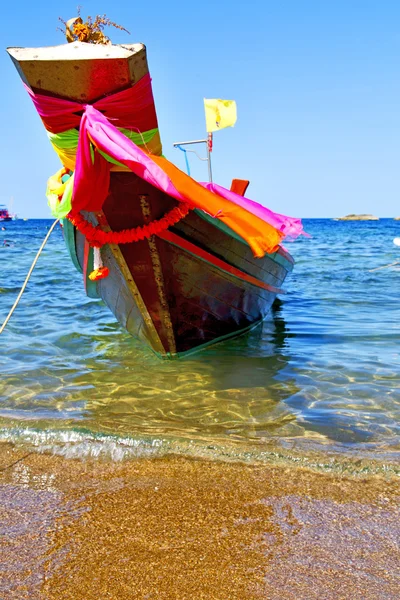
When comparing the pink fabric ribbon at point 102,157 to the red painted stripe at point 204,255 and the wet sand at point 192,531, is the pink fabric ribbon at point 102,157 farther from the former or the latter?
the wet sand at point 192,531

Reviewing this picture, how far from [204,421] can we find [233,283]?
6.91 ft

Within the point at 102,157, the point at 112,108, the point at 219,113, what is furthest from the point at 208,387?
the point at 219,113

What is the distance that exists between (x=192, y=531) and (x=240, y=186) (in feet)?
14.8

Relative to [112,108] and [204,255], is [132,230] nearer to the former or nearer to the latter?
[204,255]

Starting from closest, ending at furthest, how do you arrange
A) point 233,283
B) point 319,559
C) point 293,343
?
point 319,559 < point 233,283 < point 293,343

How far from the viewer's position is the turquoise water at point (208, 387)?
362cm

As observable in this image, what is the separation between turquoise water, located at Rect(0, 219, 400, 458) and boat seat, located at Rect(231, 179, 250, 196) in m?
1.82

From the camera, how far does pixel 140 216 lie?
450 centimetres

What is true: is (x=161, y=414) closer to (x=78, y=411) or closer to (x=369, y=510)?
(x=78, y=411)

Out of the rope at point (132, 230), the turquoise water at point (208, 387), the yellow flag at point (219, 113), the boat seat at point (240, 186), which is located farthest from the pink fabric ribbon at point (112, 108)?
the boat seat at point (240, 186)

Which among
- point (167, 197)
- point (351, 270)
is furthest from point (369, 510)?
point (351, 270)

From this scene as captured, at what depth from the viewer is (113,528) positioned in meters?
2.48

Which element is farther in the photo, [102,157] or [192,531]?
[102,157]

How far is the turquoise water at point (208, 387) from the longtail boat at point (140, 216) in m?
0.57
